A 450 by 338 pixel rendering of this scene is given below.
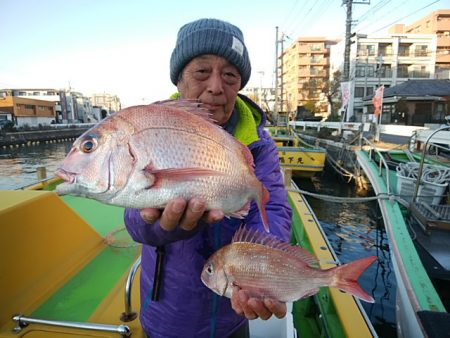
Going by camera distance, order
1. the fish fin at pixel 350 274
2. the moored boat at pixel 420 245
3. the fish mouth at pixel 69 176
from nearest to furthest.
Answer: the fish mouth at pixel 69 176 < the fish fin at pixel 350 274 < the moored boat at pixel 420 245

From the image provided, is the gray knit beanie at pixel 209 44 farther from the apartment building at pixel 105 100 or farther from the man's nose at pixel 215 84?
the apartment building at pixel 105 100

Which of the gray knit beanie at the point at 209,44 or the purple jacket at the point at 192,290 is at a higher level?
the gray knit beanie at the point at 209,44

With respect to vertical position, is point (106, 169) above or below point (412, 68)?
below

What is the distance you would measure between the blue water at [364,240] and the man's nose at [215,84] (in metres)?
6.17

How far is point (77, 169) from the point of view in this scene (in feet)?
4.55

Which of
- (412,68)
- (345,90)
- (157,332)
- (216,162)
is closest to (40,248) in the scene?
(157,332)

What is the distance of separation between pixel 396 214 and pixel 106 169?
6.30m

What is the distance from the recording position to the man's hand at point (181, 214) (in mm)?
1426

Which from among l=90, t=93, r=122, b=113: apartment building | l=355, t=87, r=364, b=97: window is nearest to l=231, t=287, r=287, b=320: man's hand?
l=355, t=87, r=364, b=97: window

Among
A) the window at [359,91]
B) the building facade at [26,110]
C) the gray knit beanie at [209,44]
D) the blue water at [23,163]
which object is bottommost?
the blue water at [23,163]

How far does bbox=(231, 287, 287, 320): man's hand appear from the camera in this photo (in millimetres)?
1577

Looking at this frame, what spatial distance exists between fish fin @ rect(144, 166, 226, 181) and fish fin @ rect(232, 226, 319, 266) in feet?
1.74

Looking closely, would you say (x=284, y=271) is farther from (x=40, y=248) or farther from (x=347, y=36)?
(x=347, y=36)

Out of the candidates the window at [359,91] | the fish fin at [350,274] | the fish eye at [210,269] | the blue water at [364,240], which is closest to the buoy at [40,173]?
the fish eye at [210,269]
